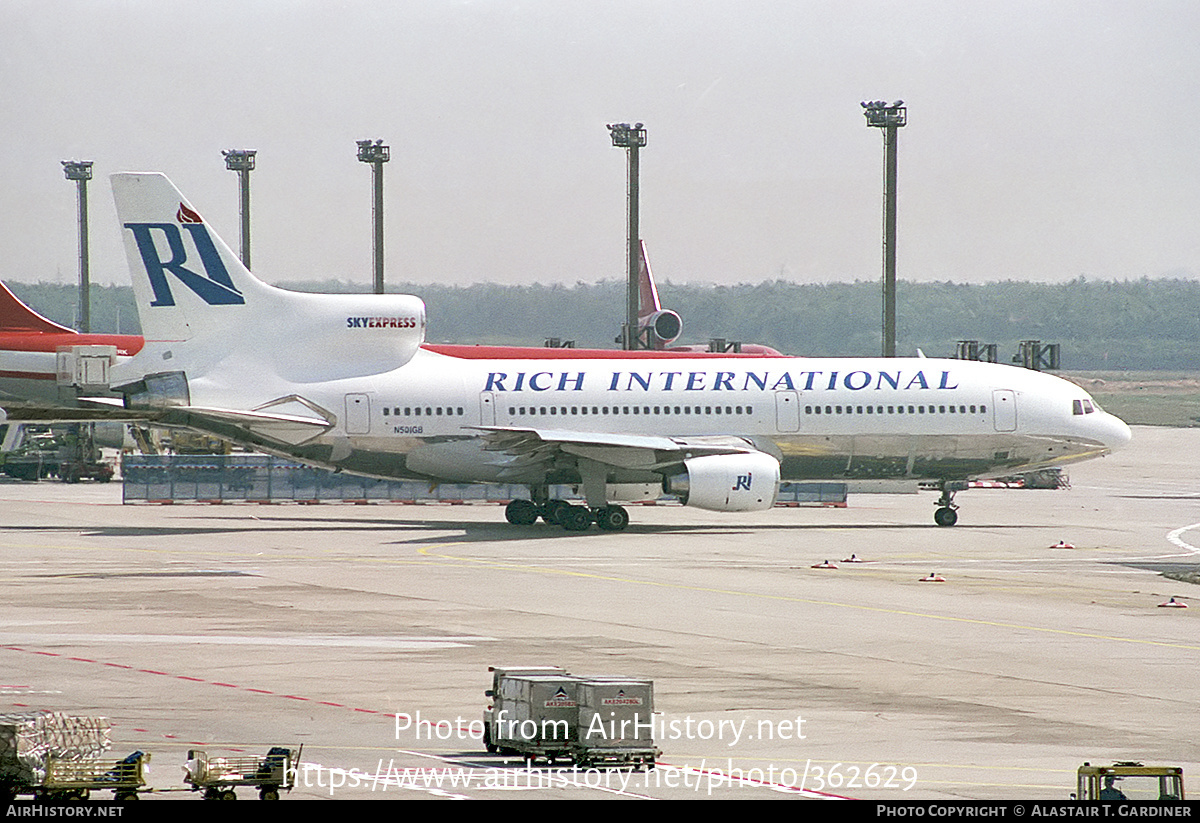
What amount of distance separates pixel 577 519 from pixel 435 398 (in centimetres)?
553

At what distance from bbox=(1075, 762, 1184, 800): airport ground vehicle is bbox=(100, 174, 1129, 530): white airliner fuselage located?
108 ft

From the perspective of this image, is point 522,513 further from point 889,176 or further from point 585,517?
point 889,176

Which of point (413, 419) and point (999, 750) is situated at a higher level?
→ point (413, 419)

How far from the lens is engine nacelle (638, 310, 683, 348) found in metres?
88.8

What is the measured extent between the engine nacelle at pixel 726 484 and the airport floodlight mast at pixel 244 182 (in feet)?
183

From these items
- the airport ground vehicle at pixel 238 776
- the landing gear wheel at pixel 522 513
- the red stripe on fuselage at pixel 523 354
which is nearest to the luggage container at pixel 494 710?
the airport ground vehicle at pixel 238 776

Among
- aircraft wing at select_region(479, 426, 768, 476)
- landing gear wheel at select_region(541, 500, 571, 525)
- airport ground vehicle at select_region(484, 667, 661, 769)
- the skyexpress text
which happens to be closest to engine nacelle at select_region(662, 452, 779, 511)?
aircraft wing at select_region(479, 426, 768, 476)

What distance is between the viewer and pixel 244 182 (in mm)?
98438

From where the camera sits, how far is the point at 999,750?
55.5 ft

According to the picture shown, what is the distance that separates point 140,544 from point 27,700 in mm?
24532

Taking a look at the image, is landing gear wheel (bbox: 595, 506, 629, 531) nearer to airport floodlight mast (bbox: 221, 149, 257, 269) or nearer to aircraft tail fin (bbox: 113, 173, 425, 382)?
aircraft tail fin (bbox: 113, 173, 425, 382)

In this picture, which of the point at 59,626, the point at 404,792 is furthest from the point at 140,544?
the point at 404,792
